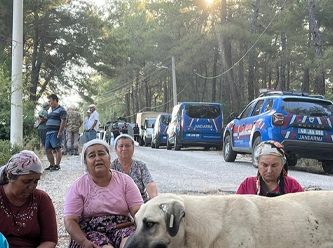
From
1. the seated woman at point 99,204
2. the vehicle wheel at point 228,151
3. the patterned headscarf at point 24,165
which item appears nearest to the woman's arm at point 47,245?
the seated woman at point 99,204

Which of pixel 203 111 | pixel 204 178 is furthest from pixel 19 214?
pixel 203 111

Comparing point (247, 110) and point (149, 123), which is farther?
point (149, 123)

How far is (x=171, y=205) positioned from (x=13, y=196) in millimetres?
1338

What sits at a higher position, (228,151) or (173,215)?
(173,215)

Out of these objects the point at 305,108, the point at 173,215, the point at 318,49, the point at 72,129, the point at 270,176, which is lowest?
the point at 173,215

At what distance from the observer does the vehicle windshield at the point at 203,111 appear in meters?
20.9

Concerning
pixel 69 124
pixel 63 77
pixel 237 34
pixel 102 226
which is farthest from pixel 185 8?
pixel 102 226

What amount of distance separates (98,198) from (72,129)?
10.4 metres

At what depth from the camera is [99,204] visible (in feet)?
13.5

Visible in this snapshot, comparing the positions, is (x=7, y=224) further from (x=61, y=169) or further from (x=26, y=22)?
(x=26, y=22)

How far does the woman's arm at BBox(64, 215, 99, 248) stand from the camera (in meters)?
3.90

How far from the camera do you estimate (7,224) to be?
354 cm

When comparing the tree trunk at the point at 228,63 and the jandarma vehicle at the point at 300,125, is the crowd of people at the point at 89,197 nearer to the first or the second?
the jandarma vehicle at the point at 300,125

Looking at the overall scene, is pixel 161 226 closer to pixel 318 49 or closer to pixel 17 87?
pixel 17 87
